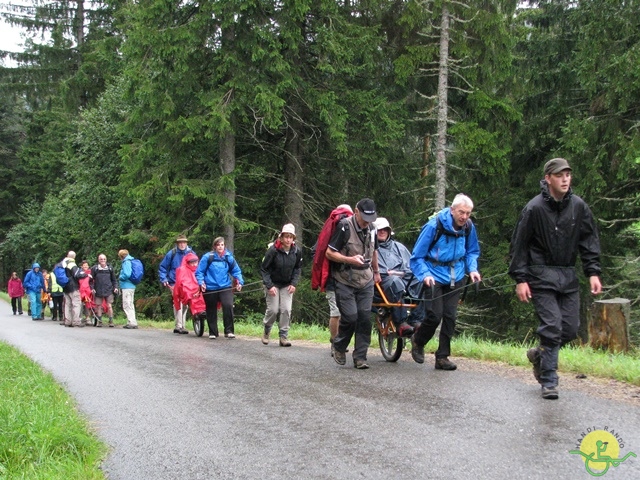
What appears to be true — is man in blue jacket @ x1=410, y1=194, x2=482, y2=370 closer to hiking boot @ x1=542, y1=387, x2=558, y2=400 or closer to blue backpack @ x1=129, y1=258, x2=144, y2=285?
hiking boot @ x1=542, y1=387, x2=558, y2=400

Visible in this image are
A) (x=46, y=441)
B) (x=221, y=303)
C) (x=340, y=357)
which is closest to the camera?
(x=46, y=441)

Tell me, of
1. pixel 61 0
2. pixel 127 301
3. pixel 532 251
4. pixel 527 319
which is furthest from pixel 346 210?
pixel 61 0

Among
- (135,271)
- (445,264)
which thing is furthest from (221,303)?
(445,264)

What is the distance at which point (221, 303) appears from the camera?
495 inches

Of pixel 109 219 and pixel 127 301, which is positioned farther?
pixel 109 219

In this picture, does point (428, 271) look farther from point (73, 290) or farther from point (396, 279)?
point (73, 290)

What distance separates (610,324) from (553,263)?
3.14m

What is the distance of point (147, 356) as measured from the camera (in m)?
9.66

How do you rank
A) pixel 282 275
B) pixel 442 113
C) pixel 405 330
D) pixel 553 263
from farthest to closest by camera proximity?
1. pixel 442 113
2. pixel 282 275
3. pixel 405 330
4. pixel 553 263

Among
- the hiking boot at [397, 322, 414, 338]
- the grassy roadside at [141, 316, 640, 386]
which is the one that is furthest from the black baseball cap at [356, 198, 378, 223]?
the grassy roadside at [141, 316, 640, 386]

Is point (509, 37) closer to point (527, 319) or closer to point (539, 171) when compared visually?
point (539, 171)

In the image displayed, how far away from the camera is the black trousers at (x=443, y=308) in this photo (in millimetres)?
7422

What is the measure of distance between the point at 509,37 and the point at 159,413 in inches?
674

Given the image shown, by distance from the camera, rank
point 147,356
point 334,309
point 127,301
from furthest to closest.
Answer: point 127,301
point 147,356
point 334,309
